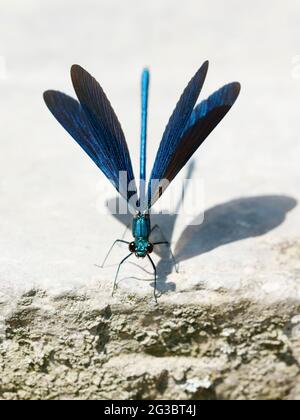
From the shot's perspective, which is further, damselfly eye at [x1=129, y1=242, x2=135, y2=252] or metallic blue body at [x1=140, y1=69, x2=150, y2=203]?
metallic blue body at [x1=140, y1=69, x2=150, y2=203]

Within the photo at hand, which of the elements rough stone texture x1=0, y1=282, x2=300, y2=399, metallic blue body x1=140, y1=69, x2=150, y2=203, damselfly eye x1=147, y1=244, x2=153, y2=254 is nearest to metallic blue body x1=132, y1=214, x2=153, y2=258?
damselfly eye x1=147, y1=244, x2=153, y2=254

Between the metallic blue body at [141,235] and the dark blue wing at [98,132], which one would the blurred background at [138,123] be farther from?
the dark blue wing at [98,132]

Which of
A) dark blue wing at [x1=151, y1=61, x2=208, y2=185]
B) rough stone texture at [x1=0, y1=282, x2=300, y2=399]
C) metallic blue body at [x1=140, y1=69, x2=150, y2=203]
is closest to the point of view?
rough stone texture at [x1=0, y1=282, x2=300, y2=399]

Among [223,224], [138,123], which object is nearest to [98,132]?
[223,224]

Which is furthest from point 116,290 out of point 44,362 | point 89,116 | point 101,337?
point 89,116

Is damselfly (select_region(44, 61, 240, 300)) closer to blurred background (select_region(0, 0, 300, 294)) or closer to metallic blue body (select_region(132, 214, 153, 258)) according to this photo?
metallic blue body (select_region(132, 214, 153, 258))
